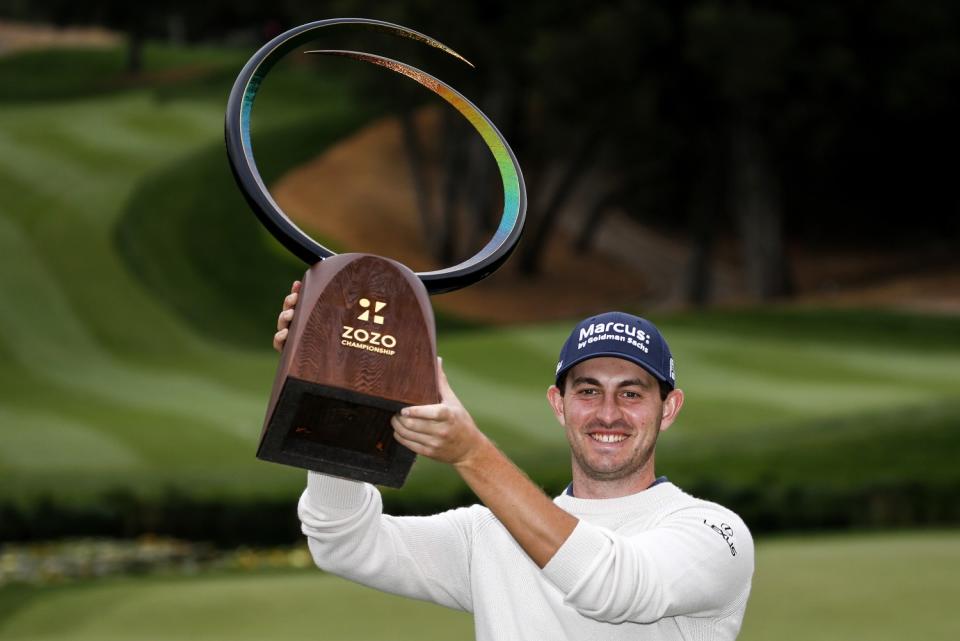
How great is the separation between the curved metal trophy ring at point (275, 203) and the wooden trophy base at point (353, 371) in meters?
0.27

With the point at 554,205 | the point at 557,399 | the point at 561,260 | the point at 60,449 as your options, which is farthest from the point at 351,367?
the point at 561,260

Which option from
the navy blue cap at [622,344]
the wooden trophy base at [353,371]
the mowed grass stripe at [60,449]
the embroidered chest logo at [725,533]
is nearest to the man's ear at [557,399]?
the navy blue cap at [622,344]

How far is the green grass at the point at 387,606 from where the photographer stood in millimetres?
10070

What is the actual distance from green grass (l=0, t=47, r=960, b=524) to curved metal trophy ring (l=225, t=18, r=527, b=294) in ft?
34.1

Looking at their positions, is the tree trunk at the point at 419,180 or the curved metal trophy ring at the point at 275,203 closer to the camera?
the curved metal trophy ring at the point at 275,203

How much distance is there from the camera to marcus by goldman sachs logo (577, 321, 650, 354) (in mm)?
4461

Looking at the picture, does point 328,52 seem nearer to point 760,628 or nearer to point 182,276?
point 760,628

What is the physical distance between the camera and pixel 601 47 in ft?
109

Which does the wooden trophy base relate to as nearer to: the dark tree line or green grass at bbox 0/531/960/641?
green grass at bbox 0/531/960/641

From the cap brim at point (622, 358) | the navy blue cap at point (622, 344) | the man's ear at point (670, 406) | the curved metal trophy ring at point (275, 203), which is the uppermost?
the curved metal trophy ring at point (275, 203)

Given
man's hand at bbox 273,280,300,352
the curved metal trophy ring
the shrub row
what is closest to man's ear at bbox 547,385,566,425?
the curved metal trophy ring

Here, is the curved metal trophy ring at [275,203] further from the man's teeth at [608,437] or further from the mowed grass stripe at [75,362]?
the mowed grass stripe at [75,362]

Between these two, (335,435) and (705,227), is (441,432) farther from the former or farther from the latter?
(705,227)

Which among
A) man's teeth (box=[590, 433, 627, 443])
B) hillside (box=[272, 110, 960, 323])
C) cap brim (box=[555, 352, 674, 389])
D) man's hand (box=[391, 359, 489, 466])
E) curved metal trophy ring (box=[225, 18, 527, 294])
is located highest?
hillside (box=[272, 110, 960, 323])
